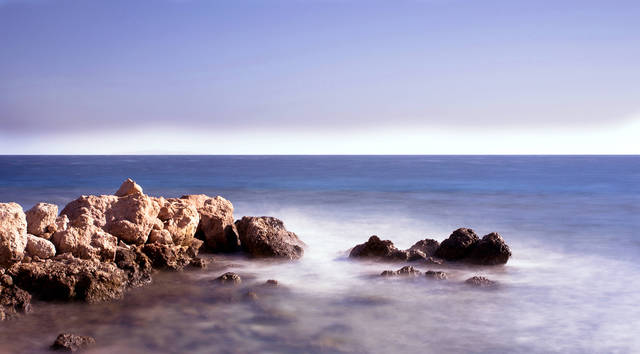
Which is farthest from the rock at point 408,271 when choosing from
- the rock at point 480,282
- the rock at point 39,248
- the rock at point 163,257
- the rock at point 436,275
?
the rock at point 39,248

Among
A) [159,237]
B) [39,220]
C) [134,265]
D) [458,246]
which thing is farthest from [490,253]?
[39,220]

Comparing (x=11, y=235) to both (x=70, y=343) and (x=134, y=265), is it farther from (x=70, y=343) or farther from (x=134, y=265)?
(x=70, y=343)

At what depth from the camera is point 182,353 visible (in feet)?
20.4

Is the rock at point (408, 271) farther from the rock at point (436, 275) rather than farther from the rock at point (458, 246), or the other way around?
the rock at point (458, 246)

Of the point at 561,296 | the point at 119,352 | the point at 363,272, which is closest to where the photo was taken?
the point at 119,352

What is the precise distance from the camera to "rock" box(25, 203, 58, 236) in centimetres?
925

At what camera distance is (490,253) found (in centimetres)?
1045

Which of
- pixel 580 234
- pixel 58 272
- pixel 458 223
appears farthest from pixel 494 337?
pixel 458 223

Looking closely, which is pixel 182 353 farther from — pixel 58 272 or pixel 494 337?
pixel 494 337

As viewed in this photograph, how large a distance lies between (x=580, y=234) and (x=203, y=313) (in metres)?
12.0

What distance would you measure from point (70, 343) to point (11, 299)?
1.93m

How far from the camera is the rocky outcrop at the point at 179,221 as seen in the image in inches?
421

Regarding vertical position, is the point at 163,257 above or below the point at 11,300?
above

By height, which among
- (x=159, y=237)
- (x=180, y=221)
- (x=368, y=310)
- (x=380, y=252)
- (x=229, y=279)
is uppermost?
(x=180, y=221)
